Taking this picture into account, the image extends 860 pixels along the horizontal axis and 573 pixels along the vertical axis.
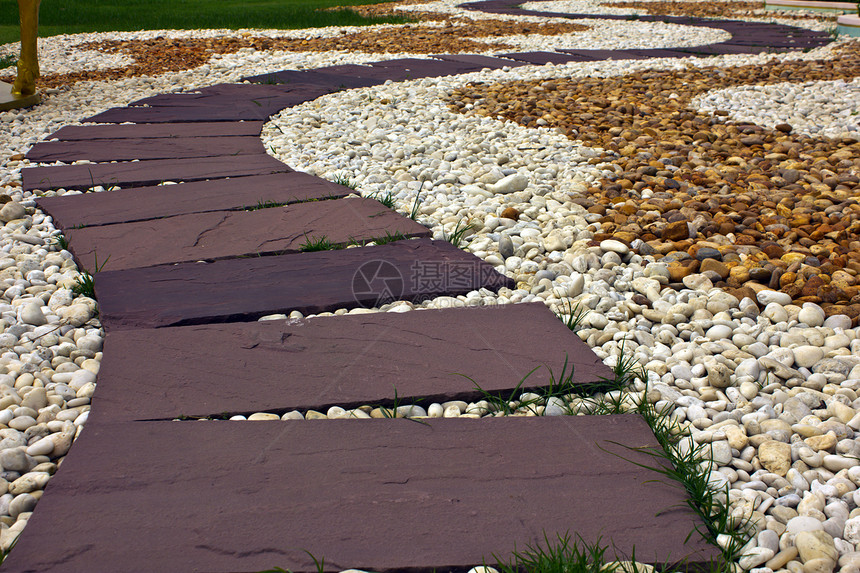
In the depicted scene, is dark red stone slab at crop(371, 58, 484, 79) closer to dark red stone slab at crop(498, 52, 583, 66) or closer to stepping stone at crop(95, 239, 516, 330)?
dark red stone slab at crop(498, 52, 583, 66)

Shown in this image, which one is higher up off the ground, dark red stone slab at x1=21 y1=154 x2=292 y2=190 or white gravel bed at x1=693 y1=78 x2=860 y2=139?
white gravel bed at x1=693 y1=78 x2=860 y2=139

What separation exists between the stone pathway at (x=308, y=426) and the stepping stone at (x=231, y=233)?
1cm

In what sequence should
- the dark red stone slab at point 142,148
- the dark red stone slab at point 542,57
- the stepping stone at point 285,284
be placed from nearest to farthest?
the stepping stone at point 285,284 → the dark red stone slab at point 142,148 → the dark red stone slab at point 542,57

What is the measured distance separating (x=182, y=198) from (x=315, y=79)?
300 centimetres

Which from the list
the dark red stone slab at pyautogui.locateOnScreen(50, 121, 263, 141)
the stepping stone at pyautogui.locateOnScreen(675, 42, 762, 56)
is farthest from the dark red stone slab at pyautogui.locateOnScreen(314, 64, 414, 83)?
the stepping stone at pyautogui.locateOnScreen(675, 42, 762, 56)

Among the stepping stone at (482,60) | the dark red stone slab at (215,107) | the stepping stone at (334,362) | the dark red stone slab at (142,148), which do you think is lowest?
the stepping stone at (334,362)

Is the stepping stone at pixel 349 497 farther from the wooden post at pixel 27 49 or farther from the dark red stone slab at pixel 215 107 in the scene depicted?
the wooden post at pixel 27 49

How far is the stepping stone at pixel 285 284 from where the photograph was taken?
1.99 meters

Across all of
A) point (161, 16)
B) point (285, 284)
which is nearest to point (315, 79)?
point (285, 284)

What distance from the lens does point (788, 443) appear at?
1441 mm

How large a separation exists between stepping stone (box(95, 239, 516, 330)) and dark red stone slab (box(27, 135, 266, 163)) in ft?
5.28

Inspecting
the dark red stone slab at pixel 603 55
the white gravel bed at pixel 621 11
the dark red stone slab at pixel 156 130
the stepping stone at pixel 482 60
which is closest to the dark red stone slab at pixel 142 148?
the dark red stone slab at pixel 156 130

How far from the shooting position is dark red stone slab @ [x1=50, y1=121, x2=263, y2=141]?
398 centimetres

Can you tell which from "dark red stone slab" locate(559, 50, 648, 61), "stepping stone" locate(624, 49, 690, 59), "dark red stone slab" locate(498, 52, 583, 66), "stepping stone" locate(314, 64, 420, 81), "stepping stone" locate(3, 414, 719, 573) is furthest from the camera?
"stepping stone" locate(624, 49, 690, 59)
